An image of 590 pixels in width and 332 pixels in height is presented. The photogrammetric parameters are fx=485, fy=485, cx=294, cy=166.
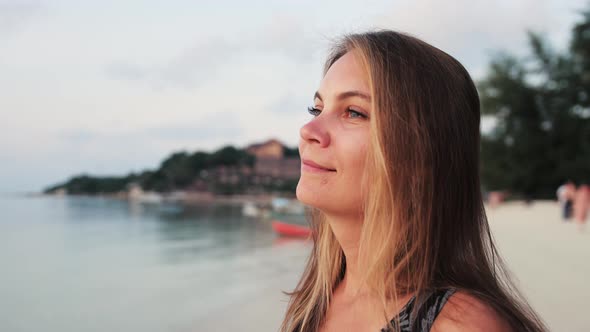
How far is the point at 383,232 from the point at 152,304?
11.3 m

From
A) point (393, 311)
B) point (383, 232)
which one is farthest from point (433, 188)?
point (393, 311)

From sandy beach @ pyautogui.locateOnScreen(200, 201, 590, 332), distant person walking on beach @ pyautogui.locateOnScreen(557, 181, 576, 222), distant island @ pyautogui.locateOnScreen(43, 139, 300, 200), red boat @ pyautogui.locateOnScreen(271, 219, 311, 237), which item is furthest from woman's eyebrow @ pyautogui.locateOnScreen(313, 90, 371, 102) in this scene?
distant island @ pyautogui.locateOnScreen(43, 139, 300, 200)

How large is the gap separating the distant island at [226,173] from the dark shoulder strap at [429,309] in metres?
87.5

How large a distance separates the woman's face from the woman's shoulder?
14.7 inches

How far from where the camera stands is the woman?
120cm

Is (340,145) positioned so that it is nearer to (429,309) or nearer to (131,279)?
(429,309)

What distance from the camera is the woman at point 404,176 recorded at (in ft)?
3.93

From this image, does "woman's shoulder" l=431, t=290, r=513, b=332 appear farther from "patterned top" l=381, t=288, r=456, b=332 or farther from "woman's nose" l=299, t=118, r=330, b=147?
"woman's nose" l=299, t=118, r=330, b=147

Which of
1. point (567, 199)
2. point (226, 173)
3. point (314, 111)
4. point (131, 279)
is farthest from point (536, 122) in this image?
point (226, 173)

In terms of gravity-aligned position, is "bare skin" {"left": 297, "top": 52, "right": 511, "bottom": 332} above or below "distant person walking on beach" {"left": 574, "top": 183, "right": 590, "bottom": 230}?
above

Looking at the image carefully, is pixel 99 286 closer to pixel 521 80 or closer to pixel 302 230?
pixel 302 230

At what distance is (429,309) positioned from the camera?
112 cm

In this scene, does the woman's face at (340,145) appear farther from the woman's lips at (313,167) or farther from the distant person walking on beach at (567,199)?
the distant person walking on beach at (567,199)

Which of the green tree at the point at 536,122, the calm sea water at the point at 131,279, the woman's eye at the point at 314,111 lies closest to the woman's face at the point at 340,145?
the woman's eye at the point at 314,111
